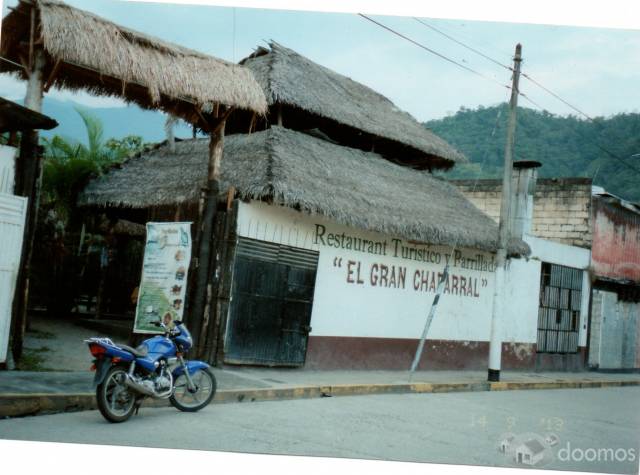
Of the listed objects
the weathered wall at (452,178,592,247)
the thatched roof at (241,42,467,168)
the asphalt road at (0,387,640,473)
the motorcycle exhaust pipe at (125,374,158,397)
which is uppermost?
the thatched roof at (241,42,467,168)

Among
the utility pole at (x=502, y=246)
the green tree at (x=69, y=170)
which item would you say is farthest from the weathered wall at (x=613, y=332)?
the green tree at (x=69, y=170)

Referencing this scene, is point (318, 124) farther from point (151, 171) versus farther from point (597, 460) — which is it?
point (597, 460)

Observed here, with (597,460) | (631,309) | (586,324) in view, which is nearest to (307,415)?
(597,460)

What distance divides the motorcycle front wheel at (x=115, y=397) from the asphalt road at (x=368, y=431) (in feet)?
0.32

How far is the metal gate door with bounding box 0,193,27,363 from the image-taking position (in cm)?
718

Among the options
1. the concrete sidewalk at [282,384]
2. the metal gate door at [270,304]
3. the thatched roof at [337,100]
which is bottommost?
the concrete sidewalk at [282,384]

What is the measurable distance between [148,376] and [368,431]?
2149mm

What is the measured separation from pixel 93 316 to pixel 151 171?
3095 millimetres
